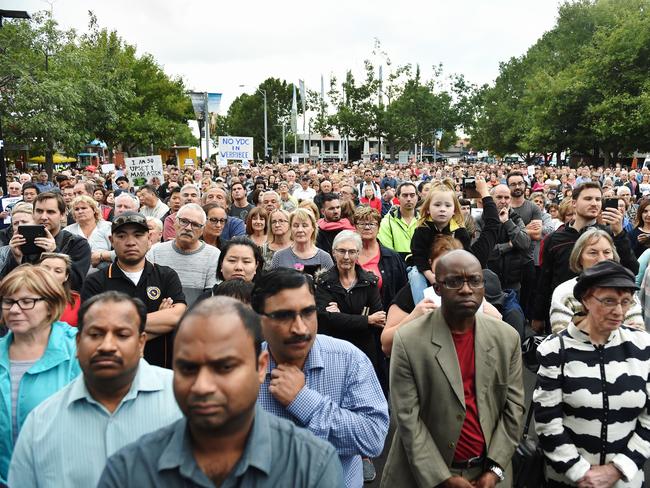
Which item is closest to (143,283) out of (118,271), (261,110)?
(118,271)

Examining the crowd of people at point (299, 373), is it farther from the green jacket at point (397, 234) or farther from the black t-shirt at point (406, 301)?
the green jacket at point (397, 234)

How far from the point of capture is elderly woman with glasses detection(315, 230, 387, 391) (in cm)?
475

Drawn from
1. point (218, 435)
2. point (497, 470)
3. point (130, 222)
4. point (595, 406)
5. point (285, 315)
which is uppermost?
point (130, 222)

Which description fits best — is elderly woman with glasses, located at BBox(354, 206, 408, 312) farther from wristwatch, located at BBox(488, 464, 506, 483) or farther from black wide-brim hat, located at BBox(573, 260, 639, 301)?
wristwatch, located at BBox(488, 464, 506, 483)

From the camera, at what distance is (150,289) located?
13.6ft

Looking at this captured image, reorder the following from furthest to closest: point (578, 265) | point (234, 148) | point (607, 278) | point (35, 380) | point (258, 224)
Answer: point (234, 148) → point (258, 224) → point (578, 265) → point (607, 278) → point (35, 380)

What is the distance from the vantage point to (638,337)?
3141 mm

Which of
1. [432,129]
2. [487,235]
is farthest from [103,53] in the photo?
[487,235]

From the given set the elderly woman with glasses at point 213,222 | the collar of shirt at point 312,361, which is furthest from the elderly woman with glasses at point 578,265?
the elderly woman with glasses at point 213,222

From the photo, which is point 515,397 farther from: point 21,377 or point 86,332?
point 21,377

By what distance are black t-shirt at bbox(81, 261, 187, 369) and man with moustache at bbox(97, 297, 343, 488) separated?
2.42 meters

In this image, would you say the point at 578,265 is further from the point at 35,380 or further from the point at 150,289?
the point at 35,380

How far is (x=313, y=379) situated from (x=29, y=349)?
146 centimetres

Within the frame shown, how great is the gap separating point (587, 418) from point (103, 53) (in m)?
30.9
